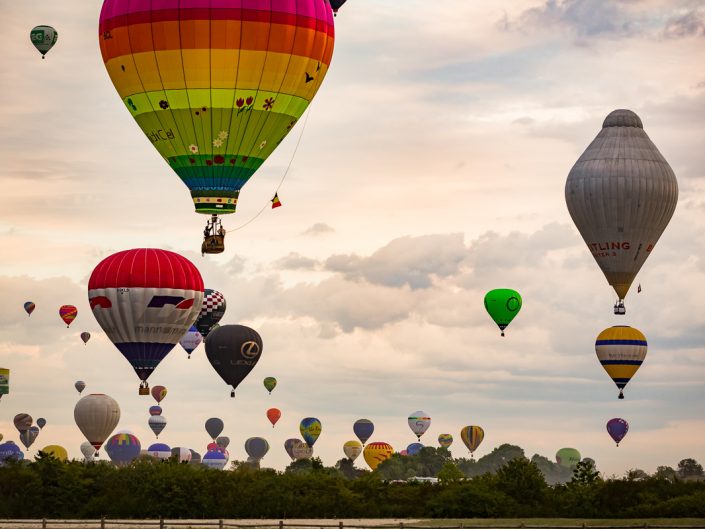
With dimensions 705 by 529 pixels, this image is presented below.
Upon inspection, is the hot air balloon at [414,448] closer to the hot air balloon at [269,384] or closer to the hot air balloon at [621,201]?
the hot air balloon at [269,384]

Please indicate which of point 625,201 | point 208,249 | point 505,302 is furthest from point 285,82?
point 505,302

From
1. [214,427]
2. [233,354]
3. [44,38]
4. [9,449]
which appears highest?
[44,38]

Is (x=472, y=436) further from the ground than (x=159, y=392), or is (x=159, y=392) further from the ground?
(x=159, y=392)

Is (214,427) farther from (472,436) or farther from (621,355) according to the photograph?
(621,355)

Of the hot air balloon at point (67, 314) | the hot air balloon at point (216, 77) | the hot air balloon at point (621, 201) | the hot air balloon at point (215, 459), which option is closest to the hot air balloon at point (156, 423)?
the hot air balloon at point (215, 459)

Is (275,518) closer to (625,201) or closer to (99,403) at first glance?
(625,201)

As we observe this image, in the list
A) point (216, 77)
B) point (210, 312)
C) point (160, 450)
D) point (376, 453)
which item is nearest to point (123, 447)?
point (160, 450)

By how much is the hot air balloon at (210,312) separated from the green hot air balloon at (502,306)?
2113cm

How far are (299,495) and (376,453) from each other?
245ft

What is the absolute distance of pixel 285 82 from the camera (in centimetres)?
6731

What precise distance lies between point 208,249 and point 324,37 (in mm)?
10763

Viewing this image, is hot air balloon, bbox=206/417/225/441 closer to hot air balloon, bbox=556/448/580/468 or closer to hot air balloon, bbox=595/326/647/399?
hot air balloon, bbox=556/448/580/468

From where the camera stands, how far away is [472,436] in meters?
133

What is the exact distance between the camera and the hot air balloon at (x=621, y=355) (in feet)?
352
